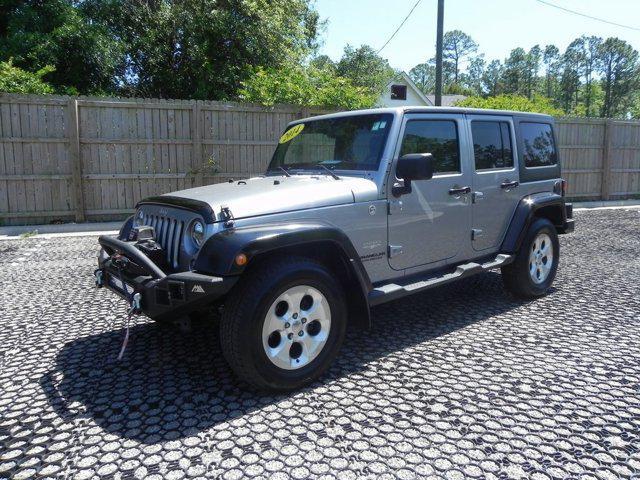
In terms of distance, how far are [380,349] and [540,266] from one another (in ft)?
7.96

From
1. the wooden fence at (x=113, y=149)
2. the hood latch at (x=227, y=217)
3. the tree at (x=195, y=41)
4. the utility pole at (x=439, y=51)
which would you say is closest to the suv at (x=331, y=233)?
the hood latch at (x=227, y=217)

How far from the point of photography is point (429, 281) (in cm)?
414

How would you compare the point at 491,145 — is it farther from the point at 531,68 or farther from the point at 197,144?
the point at 531,68

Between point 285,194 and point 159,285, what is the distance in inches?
40.3

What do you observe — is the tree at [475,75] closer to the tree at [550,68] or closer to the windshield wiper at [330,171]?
the tree at [550,68]

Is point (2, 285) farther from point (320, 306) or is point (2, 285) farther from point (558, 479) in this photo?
point (558, 479)

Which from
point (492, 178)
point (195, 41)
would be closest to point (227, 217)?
point (492, 178)

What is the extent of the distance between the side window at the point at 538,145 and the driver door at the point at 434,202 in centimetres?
111

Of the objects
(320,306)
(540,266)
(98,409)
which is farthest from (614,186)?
(98,409)

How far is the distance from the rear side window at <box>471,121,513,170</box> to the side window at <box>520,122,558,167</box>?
30 cm

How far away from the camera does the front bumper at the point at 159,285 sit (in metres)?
2.89

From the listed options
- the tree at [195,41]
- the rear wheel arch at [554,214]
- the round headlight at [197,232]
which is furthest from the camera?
the tree at [195,41]

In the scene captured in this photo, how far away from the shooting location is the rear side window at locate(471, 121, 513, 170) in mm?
4695

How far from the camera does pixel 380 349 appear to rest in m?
4.00
